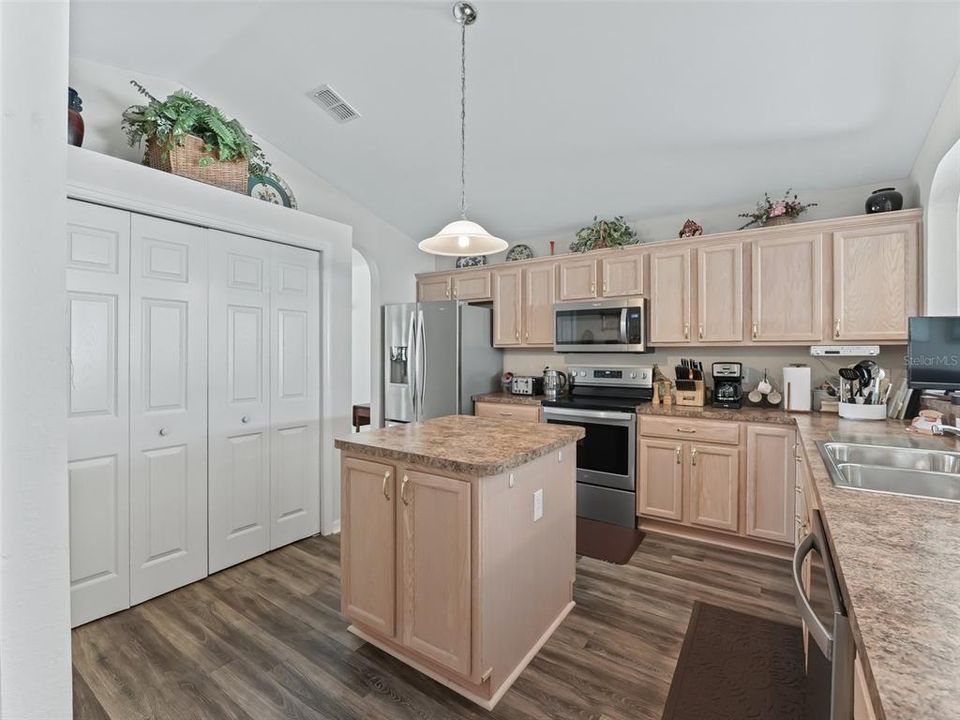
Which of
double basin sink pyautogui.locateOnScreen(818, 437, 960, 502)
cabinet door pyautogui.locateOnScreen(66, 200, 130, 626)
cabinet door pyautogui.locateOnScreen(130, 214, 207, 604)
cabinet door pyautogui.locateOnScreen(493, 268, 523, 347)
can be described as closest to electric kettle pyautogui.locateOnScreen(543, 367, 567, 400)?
cabinet door pyautogui.locateOnScreen(493, 268, 523, 347)

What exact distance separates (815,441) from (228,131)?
3.52 metres

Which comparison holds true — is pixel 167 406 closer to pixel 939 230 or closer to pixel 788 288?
pixel 788 288

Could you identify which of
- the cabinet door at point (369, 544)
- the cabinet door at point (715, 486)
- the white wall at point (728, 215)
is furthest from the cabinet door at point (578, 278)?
the cabinet door at point (369, 544)

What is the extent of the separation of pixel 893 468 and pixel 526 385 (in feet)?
9.38

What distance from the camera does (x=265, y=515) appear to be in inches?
117

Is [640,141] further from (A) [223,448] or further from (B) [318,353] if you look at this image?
(A) [223,448]

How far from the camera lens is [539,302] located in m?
4.16

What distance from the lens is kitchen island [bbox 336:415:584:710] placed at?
1663mm

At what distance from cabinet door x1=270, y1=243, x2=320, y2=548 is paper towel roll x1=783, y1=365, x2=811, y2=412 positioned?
129 inches

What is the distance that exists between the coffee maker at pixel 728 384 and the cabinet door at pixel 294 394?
9.66ft

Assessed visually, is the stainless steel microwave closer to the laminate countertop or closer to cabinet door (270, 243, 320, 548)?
cabinet door (270, 243, 320, 548)

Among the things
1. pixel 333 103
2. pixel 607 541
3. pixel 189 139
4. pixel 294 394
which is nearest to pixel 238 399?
pixel 294 394

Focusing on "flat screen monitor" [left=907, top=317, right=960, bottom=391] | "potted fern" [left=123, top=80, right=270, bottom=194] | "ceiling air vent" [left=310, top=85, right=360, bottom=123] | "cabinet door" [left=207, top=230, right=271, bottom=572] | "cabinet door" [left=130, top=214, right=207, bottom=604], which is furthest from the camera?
"ceiling air vent" [left=310, top=85, right=360, bottom=123]

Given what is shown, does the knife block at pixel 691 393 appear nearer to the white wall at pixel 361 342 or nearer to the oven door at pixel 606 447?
the oven door at pixel 606 447
